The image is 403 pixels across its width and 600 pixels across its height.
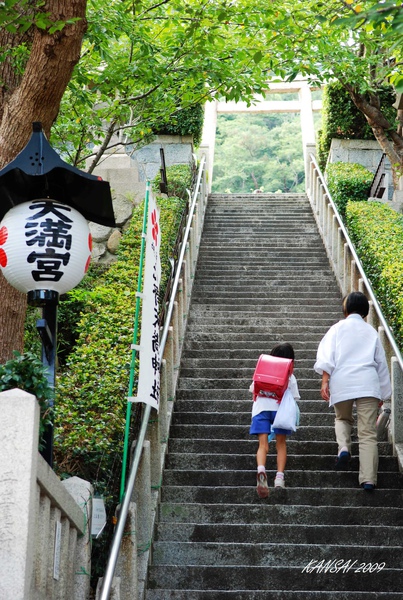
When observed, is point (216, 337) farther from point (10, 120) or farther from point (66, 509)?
point (66, 509)

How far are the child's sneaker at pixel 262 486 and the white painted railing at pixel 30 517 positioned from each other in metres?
2.03

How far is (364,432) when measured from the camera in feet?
21.5

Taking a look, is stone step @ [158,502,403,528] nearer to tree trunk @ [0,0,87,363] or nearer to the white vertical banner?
the white vertical banner

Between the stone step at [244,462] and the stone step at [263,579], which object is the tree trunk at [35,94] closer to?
the stone step at [244,462]

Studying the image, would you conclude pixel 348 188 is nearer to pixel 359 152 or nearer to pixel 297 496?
pixel 359 152

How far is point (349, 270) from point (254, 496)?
5.22m

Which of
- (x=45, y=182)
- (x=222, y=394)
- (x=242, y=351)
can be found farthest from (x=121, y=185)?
(x=45, y=182)

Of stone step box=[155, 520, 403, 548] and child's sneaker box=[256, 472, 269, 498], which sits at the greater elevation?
child's sneaker box=[256, 472, 269, 498]

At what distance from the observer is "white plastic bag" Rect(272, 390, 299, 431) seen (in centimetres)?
650

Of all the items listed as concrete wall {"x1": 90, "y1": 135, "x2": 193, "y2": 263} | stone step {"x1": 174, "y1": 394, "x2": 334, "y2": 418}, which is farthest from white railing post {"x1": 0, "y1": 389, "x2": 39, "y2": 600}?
concrete wall {"x1": 90, "y1": 135, "x2": 193, "y2": 263}

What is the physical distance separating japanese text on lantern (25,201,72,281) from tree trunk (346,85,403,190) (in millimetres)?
10059

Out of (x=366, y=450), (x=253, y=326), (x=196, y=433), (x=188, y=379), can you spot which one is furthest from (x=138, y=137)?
(x=366, y=450)

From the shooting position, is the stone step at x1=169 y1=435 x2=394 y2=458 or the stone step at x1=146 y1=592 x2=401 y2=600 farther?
the stone step at x1=169 y1=435 x2=394 y2=458

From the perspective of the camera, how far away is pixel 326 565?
18.5ft
